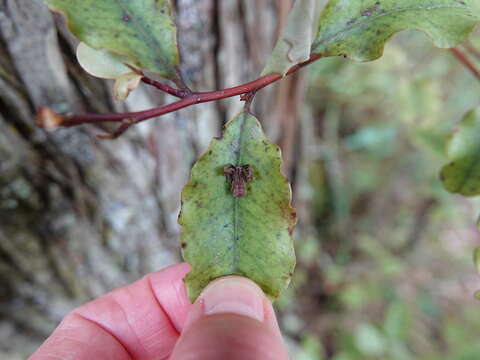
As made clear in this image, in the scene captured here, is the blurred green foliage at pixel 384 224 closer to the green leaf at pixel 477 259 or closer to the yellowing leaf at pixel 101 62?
the green leaf at pixel 477 259

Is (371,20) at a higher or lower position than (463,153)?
higher

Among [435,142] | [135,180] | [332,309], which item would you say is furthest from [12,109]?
[332,309]

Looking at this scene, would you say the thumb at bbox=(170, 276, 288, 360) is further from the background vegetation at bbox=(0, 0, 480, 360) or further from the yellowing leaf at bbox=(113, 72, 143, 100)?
the background vegetation at bbox=(0, 0, 480, 360)

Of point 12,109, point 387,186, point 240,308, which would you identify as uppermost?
point 12,109

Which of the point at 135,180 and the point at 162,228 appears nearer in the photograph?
the point at 135,180

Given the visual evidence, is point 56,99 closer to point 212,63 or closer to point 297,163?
point 212,63

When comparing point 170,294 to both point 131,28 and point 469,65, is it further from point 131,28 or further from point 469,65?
point 469,65

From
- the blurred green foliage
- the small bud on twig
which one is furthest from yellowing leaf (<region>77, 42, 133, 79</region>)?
the blurred green foliage

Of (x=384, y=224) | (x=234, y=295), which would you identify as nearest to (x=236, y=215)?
(x=234, y=295)
